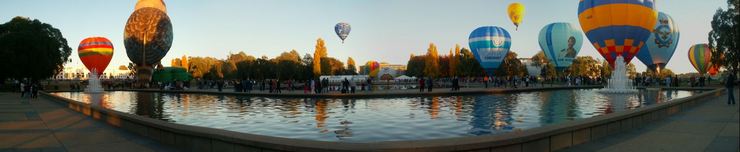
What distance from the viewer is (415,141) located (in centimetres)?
646

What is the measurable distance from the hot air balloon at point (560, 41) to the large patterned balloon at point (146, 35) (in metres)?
54.9

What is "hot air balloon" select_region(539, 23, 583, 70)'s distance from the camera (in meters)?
67.4

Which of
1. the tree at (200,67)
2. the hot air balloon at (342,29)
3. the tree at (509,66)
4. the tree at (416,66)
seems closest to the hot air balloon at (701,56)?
the tree at (509,66)

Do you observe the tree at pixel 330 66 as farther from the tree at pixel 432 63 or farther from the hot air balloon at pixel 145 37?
the hot air balloon at pixel 145 37

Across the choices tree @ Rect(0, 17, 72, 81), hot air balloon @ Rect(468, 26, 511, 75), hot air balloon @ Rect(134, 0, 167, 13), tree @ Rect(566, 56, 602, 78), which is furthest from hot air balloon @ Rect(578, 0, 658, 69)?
tree @ Rect(566, 56, 602, 78)

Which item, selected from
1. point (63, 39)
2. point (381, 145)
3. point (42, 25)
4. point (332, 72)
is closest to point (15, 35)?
point (42, 25)

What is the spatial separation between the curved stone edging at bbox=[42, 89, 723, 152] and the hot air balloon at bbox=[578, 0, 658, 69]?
2649 cm

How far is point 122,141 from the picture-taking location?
9.41 meters

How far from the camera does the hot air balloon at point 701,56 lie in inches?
2835

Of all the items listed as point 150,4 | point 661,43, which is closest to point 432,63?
point 661,43

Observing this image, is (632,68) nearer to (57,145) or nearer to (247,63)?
(247,63)

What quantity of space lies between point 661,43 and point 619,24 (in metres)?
31.9

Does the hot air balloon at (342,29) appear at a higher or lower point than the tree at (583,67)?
higher

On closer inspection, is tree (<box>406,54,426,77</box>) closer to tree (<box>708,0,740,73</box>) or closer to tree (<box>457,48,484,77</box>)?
tree (<box>457,48,484,77</box>)
